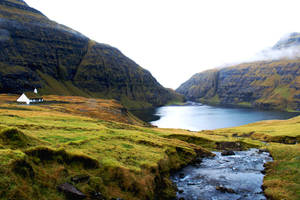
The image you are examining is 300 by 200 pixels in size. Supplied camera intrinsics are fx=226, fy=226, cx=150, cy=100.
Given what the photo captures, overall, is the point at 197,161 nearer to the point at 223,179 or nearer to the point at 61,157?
the point at 223,179

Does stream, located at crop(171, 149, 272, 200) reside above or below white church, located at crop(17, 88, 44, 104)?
below

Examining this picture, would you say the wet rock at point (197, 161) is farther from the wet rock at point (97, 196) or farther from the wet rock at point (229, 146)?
the wet rock at point (97, 196)

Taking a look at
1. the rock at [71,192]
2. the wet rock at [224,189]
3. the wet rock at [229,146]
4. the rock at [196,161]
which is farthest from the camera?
the wet rock at [229,146]

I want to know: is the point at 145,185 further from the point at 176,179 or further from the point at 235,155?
the point at 235,155

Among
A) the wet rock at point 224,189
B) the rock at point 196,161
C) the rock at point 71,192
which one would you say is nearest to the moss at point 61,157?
the rock at point 71,192

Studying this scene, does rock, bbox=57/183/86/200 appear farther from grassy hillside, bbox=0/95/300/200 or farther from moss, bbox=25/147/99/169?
moss, bbox=25/147/99/169

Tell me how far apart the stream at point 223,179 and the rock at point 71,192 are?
1327 cm

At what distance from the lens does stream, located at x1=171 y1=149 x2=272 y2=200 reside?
28656 mm

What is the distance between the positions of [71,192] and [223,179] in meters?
23.0

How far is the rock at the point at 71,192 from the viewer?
757 inches

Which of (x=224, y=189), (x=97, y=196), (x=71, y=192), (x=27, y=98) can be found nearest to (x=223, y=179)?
(x=224, y=189)

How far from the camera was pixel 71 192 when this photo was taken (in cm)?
1936

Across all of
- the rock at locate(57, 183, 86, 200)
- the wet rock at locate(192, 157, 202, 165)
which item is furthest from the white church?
the rock at locate(57, 183, 86, 200)

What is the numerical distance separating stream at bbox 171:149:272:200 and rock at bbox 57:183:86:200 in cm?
1327
